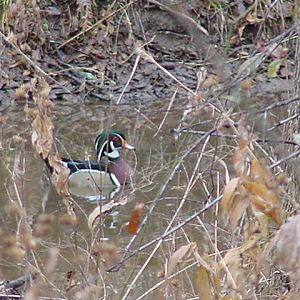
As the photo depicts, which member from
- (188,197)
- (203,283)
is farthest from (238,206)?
(188,197)

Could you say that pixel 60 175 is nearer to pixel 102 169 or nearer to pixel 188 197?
pixel 188 197

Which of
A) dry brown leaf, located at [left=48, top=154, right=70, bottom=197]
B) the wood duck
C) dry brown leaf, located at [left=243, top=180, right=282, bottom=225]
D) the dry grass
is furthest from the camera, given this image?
the wood duck

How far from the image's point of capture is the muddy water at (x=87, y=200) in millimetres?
4742

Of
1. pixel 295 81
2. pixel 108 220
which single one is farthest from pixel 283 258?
pixel 108 220

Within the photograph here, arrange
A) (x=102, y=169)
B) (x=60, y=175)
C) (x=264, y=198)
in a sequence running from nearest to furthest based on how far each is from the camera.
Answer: (x=264, y=198) < (x=60, y=175) < (x=102, y=169)

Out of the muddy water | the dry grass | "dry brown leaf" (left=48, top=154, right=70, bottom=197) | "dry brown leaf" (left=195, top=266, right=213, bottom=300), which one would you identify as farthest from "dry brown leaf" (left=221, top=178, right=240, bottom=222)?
"dry brown leaf" (left=48, top=154, right=70, bottom=197)

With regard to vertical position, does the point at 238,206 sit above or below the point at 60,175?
above

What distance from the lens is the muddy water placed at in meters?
4.74

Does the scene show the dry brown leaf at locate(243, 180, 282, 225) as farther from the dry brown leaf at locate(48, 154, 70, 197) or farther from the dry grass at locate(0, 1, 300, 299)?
the dry brown leaf at locate(48, 154, 70, 197)

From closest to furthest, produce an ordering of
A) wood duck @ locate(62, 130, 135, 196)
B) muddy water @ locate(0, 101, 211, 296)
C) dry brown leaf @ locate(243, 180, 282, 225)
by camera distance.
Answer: dry brown leaf @ locate(243, 180, 282, 225)
muddy water @ locate(0, 101, 211, 296)
wood duck @ locate(62, 130, 135, 196)

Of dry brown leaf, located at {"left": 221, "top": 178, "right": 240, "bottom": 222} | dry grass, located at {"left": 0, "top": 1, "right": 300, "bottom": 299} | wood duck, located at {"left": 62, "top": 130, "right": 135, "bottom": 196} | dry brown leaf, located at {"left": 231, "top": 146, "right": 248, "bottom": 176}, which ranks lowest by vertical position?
wood duck, located at {"left": 62, "top": 130, "right": 135, "bottom": 196}

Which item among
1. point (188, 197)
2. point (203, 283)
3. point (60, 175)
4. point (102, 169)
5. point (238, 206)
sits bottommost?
point (102, 169)

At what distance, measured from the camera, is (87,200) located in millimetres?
6980

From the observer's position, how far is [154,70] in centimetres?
1117
